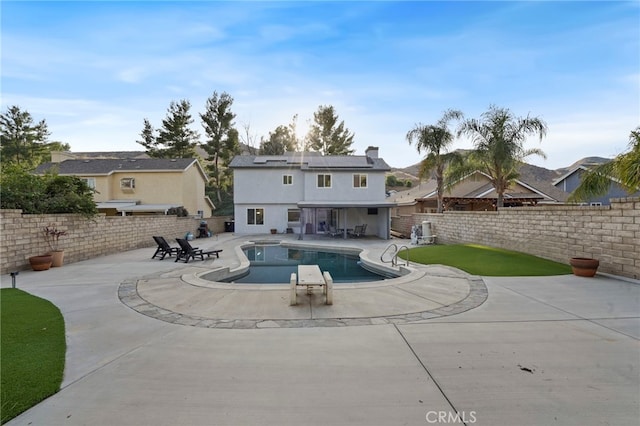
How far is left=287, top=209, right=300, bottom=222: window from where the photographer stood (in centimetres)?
2502

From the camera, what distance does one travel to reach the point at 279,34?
10414mm

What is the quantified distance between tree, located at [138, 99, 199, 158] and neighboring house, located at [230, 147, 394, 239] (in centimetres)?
1679

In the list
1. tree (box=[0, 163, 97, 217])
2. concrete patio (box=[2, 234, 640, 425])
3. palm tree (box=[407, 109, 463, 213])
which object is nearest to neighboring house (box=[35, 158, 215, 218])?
tree (box=[0, 163, 97, 217])

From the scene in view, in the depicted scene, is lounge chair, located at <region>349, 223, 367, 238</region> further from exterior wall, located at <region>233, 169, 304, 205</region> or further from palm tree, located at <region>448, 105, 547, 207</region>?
palm tree, located at <region>448, 105, 547, 207</region>

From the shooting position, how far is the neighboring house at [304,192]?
78.7ft

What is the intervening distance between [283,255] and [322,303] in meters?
9.96

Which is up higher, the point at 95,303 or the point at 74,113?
the point at 74,113

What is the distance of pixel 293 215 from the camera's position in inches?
989

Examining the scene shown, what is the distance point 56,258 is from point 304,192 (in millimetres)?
16342

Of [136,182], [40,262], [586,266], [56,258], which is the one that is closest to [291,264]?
[56,258]

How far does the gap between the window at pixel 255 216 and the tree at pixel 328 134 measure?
20699 mm

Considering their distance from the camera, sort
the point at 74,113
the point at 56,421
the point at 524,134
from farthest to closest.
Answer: the point at 524,134 → the point at 74,113 → the point at 56,421

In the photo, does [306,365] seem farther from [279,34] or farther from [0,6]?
[279,34]

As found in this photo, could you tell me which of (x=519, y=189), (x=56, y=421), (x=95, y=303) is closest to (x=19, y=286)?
(x=95, y=303)
